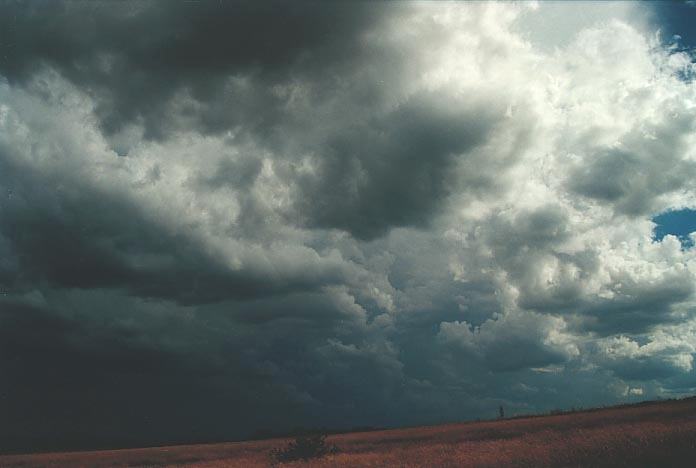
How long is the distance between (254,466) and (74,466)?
20.5 metres

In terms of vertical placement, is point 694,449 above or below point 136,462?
above

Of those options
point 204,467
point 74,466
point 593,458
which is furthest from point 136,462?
point 593,458

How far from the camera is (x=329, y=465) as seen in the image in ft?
101

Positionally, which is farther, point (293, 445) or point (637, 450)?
point (293, 445)

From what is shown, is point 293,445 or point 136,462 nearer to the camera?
point 293,445

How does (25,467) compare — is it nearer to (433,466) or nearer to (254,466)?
(254,466)

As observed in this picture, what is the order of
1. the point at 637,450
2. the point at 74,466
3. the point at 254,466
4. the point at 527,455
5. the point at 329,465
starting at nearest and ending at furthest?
the point at 637,450
the point at 527,455
the point at 329,465
the point at 254,466
the point at 74,466

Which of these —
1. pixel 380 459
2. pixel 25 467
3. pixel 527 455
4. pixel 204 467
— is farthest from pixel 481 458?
pixel 25 467

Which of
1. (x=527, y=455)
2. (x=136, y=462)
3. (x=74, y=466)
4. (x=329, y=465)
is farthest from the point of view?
(x=136, y=462)

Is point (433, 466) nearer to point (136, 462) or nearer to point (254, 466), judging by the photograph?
point (254, 466)

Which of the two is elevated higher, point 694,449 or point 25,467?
point 694,449

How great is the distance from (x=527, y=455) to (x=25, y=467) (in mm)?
45301

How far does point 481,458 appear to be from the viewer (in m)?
24.7

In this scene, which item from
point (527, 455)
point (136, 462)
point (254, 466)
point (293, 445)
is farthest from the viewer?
point (136, 462)
